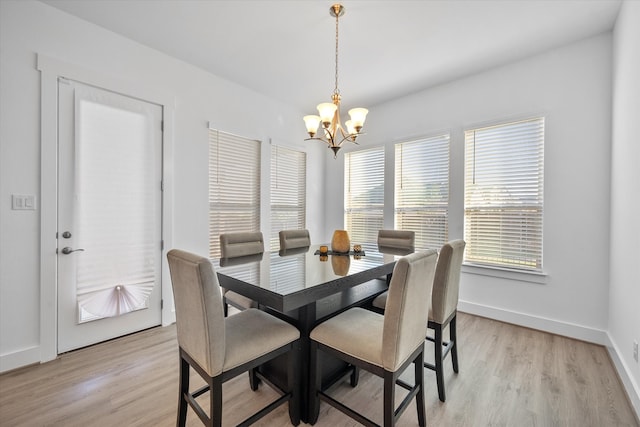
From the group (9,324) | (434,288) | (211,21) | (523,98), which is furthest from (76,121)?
(523,98)

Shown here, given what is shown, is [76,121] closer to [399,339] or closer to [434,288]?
[399,339]

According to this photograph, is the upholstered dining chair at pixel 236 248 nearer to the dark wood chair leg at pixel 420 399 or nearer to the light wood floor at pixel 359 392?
the light wood floor at pixel 359 392

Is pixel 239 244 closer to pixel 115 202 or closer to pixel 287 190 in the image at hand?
pixel 115 202

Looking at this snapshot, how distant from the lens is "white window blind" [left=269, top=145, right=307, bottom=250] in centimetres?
413


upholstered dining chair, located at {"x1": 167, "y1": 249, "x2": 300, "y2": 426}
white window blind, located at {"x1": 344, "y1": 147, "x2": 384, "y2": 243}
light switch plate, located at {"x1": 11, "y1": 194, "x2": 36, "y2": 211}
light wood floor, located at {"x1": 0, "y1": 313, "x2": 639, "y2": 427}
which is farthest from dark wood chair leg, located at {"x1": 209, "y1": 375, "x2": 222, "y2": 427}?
white window blind, located at {"x1": 344, "y1": 147, "x2": 384, "y2": 243}

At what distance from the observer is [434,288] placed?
1898mm

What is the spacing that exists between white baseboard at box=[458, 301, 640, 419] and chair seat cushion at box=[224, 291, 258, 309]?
255 cm

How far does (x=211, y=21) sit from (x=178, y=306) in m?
2.40

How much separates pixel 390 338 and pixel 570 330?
259cm

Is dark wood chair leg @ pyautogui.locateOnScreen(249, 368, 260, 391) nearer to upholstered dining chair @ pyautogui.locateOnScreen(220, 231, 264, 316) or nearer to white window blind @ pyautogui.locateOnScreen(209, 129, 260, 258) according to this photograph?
upholstered dining chair @ pyautogui.locateOnScreen(220, 231, 264, 316)

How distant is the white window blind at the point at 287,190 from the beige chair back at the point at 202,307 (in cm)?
270

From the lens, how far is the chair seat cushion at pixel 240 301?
2.12 metres

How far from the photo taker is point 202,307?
1.25m

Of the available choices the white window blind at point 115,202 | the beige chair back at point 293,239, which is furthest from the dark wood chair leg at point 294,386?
the white window blind at point 115,202
